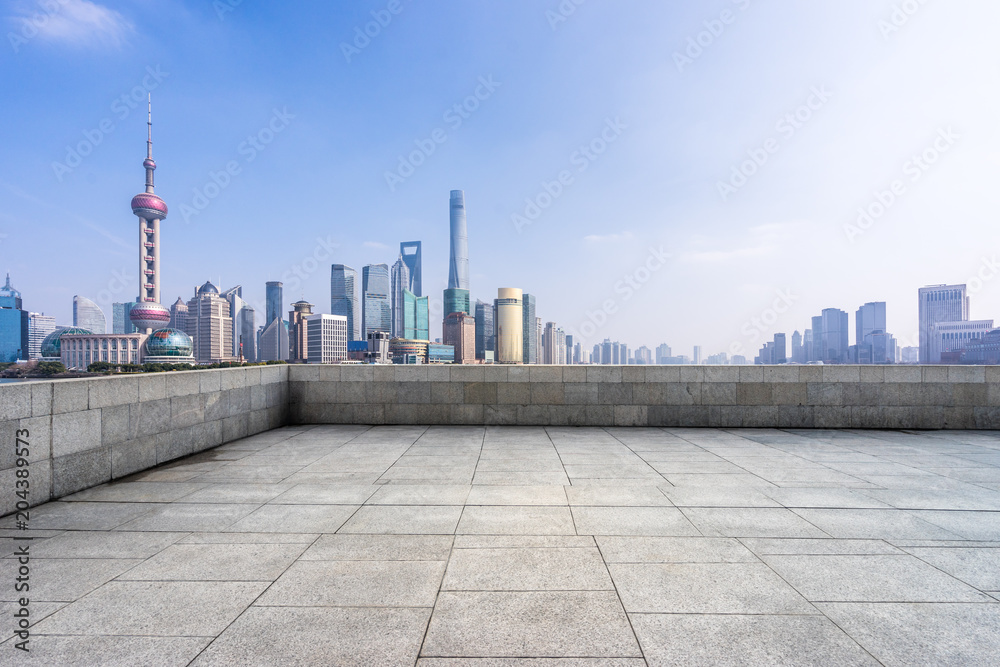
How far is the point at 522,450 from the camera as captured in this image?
768 centimetres

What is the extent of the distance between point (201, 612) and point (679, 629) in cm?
303

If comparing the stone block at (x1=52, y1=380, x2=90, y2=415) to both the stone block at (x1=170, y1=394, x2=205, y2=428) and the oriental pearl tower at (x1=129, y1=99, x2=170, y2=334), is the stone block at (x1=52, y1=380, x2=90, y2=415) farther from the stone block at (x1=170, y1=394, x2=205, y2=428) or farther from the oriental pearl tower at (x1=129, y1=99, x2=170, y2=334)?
the oriental pearl tower at (x1=129, y1=99, x2=170, y2=334)

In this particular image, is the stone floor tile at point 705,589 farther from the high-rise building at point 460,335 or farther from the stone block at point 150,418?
the high-rise building at point 460,335

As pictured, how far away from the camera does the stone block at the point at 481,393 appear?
404 inches

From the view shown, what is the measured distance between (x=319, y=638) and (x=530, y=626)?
1.25 metres

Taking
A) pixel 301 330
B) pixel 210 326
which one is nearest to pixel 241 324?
pixel 210 326

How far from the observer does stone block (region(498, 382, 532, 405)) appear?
10211 millimetres

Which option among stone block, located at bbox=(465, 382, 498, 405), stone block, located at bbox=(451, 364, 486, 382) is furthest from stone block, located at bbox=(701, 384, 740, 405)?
stone block, located at bbox=(451, 364, 486, 382)

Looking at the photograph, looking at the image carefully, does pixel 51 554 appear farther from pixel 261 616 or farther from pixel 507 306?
pixel 507 306

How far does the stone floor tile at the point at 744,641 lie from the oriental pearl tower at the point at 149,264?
7959 inches

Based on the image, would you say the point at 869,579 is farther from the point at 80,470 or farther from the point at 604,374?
the point at 80,470

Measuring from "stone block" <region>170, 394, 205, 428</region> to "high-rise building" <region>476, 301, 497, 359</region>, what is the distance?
329 feet

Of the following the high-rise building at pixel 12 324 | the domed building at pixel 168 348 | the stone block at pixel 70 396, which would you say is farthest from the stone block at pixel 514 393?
the domed building at pixel 168 348

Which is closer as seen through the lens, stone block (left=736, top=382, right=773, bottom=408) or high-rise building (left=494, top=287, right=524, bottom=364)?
stone block (left=736, top=382, right=773, bottom=408)
